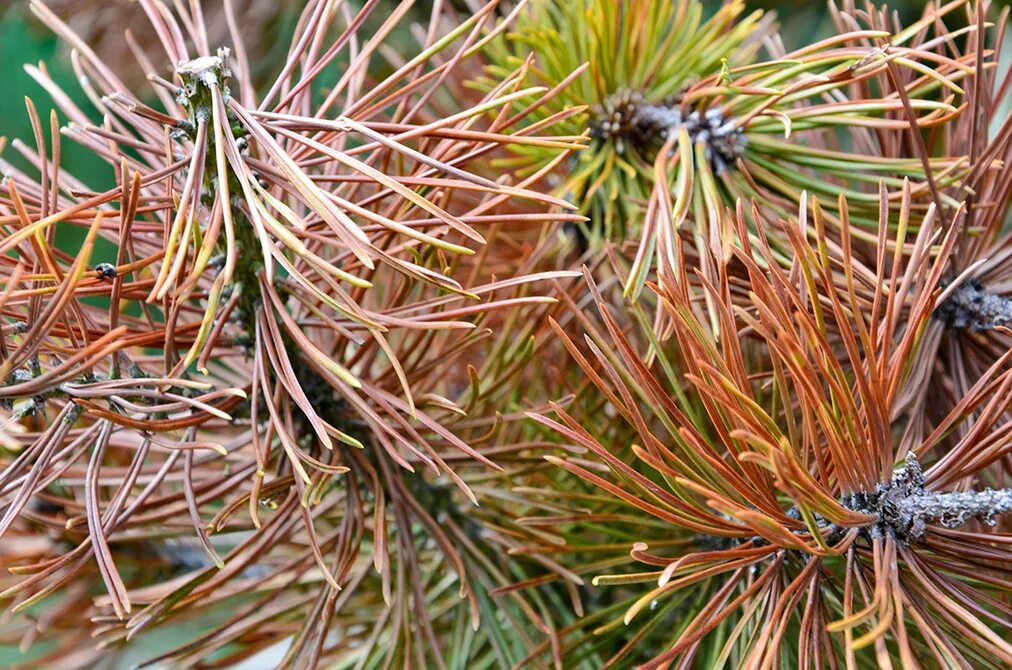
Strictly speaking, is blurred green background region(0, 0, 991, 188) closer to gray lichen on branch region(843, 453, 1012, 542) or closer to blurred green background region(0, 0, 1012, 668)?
blurred green background region(0, 0, 1012, 668)

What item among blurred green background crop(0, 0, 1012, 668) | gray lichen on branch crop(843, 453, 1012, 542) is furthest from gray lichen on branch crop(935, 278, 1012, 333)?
blurred green background crop(0, 0, 1012, 668)

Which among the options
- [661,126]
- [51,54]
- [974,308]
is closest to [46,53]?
[51,54]

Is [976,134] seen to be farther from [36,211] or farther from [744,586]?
[36,211]

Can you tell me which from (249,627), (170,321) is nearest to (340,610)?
(249,627)

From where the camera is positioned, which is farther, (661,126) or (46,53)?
(46,53)

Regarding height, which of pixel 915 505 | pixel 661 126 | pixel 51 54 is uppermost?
pixel 51 54

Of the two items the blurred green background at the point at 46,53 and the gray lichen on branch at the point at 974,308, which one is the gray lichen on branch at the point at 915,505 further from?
the blurred green background at the point at 46,53

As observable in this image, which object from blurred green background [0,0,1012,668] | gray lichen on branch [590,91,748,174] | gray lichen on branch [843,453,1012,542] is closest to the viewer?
gray lichen on branch [843,453,1012,542]

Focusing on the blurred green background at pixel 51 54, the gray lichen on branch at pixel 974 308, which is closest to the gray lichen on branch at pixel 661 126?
the gray lichen on branch at pixel 974 308

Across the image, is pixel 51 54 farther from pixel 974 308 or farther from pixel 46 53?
pixel 974 308

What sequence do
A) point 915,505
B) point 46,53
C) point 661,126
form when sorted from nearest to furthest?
point 915,505
point 661,126
point 46,53

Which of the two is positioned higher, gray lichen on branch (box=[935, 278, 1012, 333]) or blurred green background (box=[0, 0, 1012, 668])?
blurred green background (box=[0, 0, 1012, 668])
